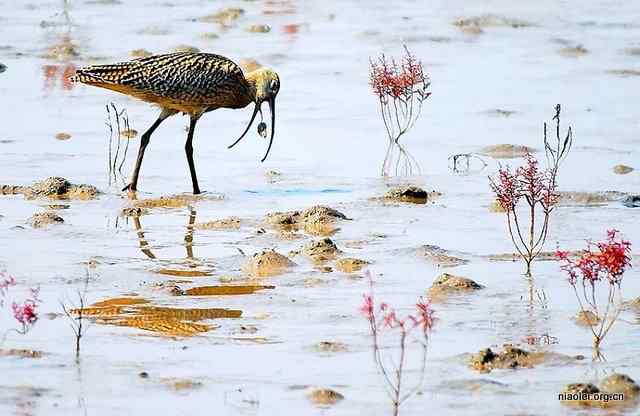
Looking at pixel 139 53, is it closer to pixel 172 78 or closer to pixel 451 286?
pixel 172 78

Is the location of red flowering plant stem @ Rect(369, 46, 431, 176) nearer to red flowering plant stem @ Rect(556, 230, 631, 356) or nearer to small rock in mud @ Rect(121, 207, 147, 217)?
small rock in mud @ Rect(121, 207, 147, 217)

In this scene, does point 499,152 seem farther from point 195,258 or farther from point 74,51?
point 74,51

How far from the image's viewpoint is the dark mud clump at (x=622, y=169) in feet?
40.8

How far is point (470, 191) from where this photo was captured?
1191 cm

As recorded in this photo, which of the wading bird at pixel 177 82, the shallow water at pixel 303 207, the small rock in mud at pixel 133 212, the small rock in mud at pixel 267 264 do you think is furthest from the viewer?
the wading bird at pixel 177 82

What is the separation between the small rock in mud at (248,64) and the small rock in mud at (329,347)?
31.4ft

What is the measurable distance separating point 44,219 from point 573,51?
9.79 meters

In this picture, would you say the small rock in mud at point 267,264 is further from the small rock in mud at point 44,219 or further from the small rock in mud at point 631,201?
the small rock in mud at point 631,201

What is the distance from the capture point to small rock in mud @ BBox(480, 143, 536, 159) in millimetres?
13117

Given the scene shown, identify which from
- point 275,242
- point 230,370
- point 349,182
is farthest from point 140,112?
point 230,370

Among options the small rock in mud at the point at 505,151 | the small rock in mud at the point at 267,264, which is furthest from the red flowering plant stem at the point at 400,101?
the small rock in mud at the point at 267,264

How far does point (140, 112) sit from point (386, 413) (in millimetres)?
8439

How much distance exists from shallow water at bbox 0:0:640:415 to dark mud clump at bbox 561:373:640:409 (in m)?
0.10

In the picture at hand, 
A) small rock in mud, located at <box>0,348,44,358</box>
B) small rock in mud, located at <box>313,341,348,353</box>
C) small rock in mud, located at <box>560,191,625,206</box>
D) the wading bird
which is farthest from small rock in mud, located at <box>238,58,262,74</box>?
small rock in mud, located at <box>0,348,44,358</box>
